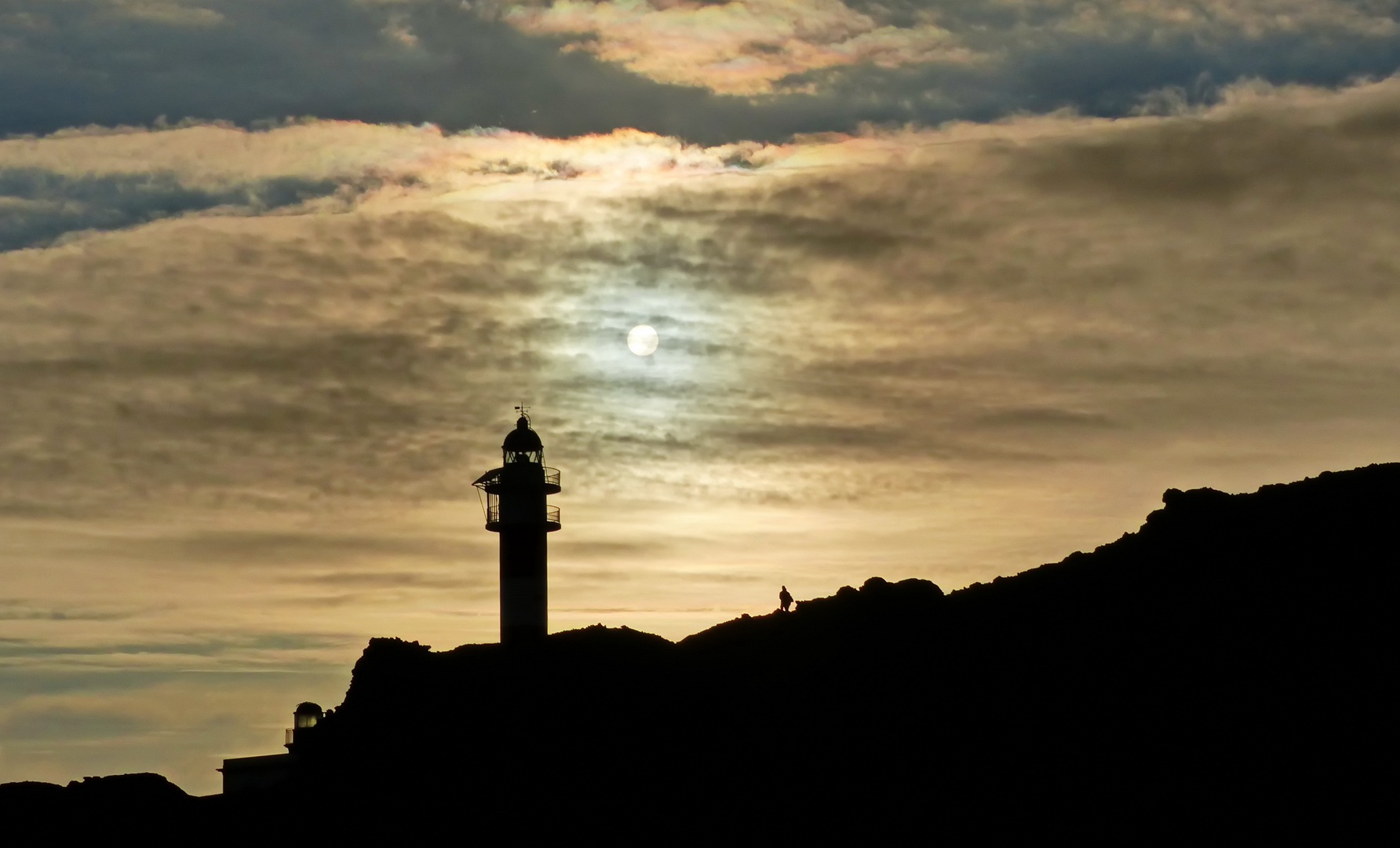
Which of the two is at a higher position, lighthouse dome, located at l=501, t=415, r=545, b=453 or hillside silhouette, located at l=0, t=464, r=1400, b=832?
lighthouse dome, located at l=501, t=415, r=545, b=453

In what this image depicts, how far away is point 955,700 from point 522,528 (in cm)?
2280

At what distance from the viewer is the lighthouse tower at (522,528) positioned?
7319cm

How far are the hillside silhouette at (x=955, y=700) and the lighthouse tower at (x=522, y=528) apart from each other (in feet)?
13.4

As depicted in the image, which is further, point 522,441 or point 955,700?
point 522,441

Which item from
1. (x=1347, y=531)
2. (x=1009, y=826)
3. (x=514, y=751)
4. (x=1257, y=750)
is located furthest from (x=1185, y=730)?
(x=514, y=751)

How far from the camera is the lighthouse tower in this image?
73.2 m

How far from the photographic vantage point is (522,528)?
246 ft

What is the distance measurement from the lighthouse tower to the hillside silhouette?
4.07 meters

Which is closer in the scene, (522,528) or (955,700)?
(955,700)

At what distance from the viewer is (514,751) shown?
2479 inches

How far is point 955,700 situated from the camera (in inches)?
2370

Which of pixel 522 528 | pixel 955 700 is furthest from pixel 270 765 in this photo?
pixel 955 700

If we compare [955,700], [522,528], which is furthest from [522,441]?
[955,700]

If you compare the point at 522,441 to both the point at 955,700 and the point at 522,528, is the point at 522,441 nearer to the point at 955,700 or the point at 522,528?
the point at 522,528
